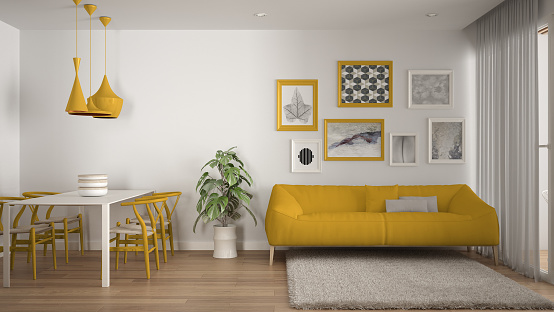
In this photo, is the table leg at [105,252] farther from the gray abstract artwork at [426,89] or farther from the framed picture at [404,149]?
the gray abstract artwork at [426,89]

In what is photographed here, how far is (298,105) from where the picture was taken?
5.99 meters

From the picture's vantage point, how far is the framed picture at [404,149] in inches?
236

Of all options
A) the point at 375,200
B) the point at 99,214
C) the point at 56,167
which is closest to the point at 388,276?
the point at 375,200

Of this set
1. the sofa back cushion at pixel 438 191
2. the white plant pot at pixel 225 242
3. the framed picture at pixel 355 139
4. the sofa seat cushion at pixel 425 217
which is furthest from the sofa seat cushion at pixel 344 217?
the framed picture at pixel 355 139

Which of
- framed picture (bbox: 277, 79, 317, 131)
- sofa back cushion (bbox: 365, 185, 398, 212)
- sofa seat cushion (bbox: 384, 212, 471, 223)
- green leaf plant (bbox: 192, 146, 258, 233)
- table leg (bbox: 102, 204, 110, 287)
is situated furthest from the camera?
framed picture (bbox: 277, 79, 317, 131)

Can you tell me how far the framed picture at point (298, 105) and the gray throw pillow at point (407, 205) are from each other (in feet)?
4.23

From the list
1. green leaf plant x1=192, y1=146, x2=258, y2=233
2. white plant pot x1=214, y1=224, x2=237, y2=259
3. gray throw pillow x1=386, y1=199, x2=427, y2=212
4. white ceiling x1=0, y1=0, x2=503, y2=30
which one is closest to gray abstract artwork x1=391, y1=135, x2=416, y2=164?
gray throw pillow x1=386, y1=199, x2=427, y2=212

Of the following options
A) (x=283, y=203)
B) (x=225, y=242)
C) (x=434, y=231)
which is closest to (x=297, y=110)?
(x=283, y=203)

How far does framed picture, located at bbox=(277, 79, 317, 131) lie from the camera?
598 centimetres

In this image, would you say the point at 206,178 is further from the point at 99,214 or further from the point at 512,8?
the point at 512,8

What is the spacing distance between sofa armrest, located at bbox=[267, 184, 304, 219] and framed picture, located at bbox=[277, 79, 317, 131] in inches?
31.6

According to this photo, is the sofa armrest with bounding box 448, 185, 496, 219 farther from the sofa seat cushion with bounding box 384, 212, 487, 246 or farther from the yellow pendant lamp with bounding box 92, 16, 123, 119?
the yellow pendant lamp with bounding box 92, 16, 123, 119

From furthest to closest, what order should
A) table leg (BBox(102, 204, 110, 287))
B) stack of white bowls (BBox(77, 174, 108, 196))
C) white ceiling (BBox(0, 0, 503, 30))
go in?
1. white ceiling (BBox(0, 0, 503, 30))
2. stack of white bowls (BBox(77, 174, 108, 196))
3. table leg (BBox(102, 204, 110, 287))

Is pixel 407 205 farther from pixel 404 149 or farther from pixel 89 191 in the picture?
pixel 89 191
